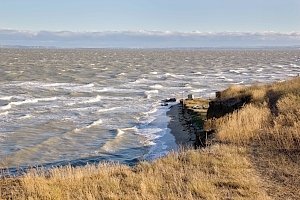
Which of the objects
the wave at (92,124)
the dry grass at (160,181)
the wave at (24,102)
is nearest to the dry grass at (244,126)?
the dry grass at (160,181)

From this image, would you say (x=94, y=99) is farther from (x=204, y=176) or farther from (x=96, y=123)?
(x=204, y=176)

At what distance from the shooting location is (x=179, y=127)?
31.4m

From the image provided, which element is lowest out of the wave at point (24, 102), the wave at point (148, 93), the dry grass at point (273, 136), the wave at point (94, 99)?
the wave at point (148, 93)

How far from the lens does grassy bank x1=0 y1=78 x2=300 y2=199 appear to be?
10.3 meters

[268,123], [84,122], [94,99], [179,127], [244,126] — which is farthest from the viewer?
[94,99]

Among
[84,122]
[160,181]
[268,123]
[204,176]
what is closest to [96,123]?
[84,122]

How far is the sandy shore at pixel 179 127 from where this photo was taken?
2617cm

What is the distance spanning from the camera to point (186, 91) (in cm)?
5572

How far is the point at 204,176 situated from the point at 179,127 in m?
19.7

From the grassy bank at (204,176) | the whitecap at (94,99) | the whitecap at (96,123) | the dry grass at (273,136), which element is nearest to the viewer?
the grassy bank at (204,176)

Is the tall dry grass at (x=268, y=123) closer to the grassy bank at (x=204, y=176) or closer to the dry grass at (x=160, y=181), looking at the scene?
the grassy bank at (x=204, y=176)

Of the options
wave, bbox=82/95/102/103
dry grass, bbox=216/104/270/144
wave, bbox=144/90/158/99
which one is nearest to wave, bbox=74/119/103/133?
wave, bbox=82/95/102/103

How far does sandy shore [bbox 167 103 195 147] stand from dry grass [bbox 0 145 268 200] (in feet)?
34.6

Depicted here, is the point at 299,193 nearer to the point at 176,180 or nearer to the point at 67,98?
the point at 176,180
